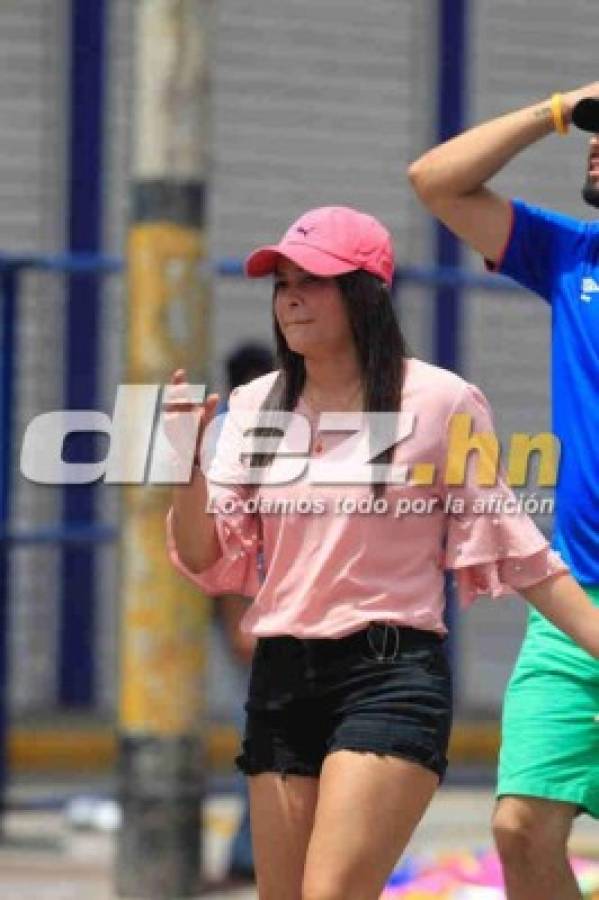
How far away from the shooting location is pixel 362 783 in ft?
17.0

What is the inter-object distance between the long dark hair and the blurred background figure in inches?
115

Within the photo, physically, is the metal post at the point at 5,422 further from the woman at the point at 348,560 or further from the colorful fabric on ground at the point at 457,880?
the woman at the point at 348,560

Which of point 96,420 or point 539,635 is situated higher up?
point 539,635

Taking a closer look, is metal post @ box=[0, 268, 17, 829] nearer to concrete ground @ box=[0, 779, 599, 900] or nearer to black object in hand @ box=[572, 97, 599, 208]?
concrete ground @ box=[0, 779, 599, 900]

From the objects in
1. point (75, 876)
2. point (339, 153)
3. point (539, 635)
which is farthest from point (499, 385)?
point (539, 635)

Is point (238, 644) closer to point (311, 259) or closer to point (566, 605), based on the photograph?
point (566, 605)

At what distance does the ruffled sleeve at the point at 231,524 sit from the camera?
546 cm

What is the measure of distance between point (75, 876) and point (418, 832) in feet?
5.62

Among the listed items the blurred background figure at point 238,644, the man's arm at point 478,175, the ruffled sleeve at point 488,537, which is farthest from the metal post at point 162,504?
the ruffled sleeve at point 488,537

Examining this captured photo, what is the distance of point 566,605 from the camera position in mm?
5438

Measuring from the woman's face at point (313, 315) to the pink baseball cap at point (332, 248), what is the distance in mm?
50

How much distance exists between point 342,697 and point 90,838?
4.63 metres

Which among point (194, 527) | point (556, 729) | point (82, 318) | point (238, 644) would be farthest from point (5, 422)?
point (194, 527)

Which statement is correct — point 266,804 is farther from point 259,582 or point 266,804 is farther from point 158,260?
point 158,260
